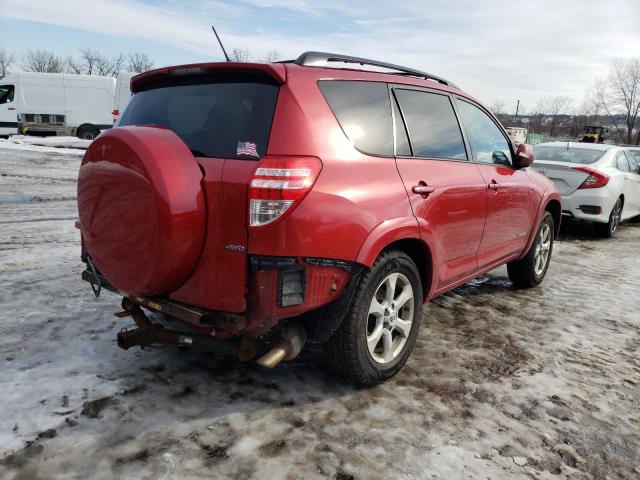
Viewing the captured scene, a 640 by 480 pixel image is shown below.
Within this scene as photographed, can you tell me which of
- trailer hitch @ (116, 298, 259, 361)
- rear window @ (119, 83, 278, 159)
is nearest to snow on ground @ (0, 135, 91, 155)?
rear window @ (119, 83, 278, 159)

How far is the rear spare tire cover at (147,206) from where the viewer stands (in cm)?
228

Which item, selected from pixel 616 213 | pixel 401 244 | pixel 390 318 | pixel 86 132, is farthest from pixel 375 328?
pixel 86 132

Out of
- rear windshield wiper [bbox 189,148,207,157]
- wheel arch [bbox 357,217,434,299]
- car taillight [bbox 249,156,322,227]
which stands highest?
rear windshield wiper [bbox 189,148,207,157]

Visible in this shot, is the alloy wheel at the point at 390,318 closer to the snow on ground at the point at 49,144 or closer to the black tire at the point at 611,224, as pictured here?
the black tire at the point at 611,224

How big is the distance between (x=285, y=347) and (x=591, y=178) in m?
7.22

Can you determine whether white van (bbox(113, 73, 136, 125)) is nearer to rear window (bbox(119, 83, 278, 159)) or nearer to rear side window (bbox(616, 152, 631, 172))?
rear side window (bbox(616, 152, 631, 172))

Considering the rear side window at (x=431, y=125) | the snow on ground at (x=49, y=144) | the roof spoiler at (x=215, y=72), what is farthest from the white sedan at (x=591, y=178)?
the snow on ground at (x=49, y=144)

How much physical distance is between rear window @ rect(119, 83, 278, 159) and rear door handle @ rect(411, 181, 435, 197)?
1.03m

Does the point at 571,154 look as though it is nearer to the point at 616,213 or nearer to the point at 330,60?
the point at 616,213

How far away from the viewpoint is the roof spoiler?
8.14ft

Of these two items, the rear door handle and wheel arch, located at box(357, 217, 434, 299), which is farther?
the rear door handle

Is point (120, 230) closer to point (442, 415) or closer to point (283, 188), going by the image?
point (283, 188)

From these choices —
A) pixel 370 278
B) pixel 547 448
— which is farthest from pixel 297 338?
pixel 547 448

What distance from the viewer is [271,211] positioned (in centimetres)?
228
